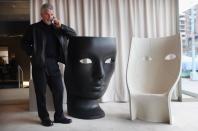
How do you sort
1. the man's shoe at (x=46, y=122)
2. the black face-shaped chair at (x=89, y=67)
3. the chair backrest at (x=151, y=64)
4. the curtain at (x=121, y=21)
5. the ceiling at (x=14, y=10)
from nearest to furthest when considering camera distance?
the man's shoe at (x=46, y=122) < the black face-shaped chair at (x=89, y=67) < the chair backrest at (x=151, y=64) < the curtain at (x=121, y=21) < the ceiling at (x=14, y=10)

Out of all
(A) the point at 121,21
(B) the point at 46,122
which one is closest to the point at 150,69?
(A) the point at 121,21

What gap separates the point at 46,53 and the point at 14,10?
Answer: 203 centimetres

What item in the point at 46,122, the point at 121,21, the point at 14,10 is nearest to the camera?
the point at 46,122

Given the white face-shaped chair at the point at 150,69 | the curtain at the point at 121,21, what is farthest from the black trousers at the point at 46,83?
the curtain at the point at 121,21

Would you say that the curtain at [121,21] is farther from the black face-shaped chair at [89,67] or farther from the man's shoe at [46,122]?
the man's shoe at [46,122]

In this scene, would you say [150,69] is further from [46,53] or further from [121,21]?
[46,53]

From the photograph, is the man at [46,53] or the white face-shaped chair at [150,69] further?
the white face-shaped chair at [150,69]

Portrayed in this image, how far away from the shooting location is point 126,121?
3473 millimetres

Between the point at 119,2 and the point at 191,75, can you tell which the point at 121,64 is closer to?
the point at 119,2

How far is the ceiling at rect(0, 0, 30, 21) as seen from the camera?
4.95 meters

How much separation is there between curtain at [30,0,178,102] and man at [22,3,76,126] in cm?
128

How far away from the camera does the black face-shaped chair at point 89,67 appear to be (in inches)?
137

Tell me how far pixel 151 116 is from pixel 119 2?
2.20 meters

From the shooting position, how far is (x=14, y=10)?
5.04 m
